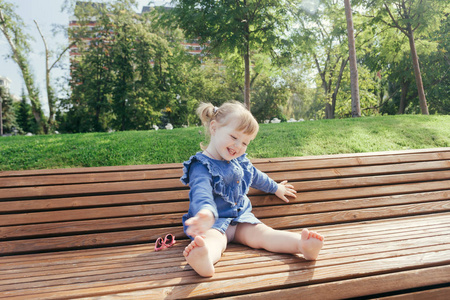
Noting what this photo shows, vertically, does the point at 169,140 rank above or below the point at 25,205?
Answer: above

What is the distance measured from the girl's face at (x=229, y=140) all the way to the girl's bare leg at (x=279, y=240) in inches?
21.9

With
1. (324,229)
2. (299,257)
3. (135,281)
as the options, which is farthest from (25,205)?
(324,229)

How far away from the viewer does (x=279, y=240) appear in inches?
81.4

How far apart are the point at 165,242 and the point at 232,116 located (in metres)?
1.11

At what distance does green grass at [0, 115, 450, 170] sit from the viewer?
3.62 meters

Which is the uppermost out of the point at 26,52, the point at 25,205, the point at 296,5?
the point at 26,52

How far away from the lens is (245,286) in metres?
1.58

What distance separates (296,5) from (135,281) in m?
9.85

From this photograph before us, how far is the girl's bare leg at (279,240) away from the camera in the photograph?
5.98 ft

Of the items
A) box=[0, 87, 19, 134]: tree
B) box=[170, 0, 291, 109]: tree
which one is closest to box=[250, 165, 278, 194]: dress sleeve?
box=[170, 0, 291, 109]: tree

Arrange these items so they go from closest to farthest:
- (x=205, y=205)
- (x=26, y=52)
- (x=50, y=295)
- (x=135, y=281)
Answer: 1. (x=50, y=295)
2. (x=135, y=281)
3. (x=205, y=205)
4. (x=26, y=52)

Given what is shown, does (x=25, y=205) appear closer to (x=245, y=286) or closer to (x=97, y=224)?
(x=97, y=224)

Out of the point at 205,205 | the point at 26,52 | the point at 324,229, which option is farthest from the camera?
the point at 26,52

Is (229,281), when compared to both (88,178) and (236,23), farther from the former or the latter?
(236,23)
